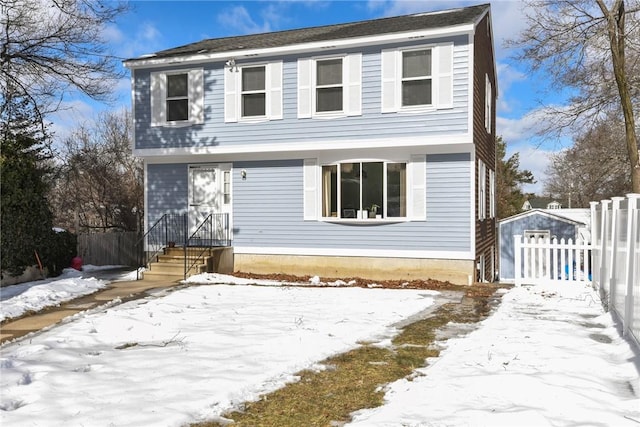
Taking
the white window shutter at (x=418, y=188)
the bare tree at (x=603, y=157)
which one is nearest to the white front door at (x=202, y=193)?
the white window shutter at (x=418, y=188)

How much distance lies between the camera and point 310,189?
13719 millimetres

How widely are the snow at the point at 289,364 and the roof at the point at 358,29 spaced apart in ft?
24.3

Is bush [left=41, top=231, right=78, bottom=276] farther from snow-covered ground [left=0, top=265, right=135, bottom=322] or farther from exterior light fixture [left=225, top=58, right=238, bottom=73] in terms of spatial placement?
exterior light fixture [left=225, top=58, right=238, bottom=73]

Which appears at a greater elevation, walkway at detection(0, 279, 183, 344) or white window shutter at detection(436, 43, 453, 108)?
white window shutter at detection(436, 43, 453, 108)

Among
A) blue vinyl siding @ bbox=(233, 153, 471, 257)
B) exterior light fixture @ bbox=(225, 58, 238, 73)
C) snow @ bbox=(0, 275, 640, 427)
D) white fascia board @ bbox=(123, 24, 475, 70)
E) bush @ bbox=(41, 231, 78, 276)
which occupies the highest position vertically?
white fascia board @ bbox=(123, 24, 475, 70)

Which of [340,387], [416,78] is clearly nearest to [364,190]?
[416,78]

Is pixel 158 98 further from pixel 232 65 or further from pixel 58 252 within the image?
pixel 58 252

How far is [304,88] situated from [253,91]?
158cm

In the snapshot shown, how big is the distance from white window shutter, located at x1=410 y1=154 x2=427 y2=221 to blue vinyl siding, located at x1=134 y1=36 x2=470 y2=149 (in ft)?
2.41

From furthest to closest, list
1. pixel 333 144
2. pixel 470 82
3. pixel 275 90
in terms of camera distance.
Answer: pixel 275 90, pixel 333 144, pixel 470 82

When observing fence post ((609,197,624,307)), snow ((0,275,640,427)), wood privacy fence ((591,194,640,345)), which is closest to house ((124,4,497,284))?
wood privacy fence ((591,194,640,345))

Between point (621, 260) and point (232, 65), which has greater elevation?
point (232, 65)

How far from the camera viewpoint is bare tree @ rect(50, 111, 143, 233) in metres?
23.9

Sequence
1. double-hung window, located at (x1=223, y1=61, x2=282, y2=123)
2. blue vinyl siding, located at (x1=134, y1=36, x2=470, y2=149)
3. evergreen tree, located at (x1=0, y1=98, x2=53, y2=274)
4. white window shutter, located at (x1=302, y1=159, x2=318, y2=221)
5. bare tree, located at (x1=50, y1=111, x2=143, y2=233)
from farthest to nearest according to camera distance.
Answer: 1. bare tree, located at (x1=50, y1=111, x2=143, y2=233)
2. double-hung window, located at (x1=223, y1=61, x2=282, y2=123)
3. white window shutter, located at (x1=302, y1=159, x2=318, y2=221)
4. blue vinyl siding, located at (x1=134, y1=36, x2=470, y2=149)
5. evergreen tree, located at (x1=0, y1=98, x2=53, y2=274)
